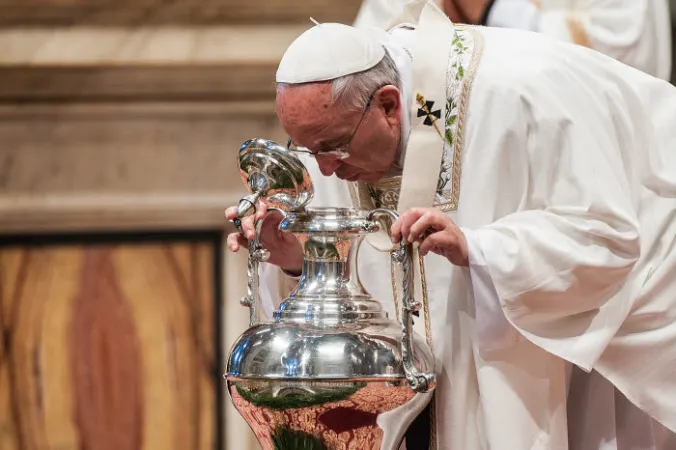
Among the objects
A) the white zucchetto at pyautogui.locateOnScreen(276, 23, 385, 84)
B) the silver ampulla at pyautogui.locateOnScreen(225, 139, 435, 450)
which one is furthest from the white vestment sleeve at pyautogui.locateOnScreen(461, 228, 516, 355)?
the white zucchetto at pyautogui.locateOnScreen(276, 23, 385, 84)

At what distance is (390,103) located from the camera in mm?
2527

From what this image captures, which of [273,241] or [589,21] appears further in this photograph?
[589,21]

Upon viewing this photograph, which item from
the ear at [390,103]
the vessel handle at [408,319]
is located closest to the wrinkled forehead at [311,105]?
the ear at [390,103]

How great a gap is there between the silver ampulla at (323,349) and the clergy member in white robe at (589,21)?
1.28 m

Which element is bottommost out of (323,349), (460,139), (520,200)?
(323,349)

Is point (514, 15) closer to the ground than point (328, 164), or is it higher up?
higher up

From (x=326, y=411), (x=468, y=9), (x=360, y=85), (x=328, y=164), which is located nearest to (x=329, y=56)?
(x=360, y=85)

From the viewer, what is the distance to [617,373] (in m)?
2.48

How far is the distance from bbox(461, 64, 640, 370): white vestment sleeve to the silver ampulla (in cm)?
19

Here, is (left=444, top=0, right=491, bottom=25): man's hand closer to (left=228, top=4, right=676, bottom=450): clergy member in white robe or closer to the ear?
(left=228, top=4, right=676, bottom=450): clergy member in white robe

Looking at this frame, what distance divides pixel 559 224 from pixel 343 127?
445 mm

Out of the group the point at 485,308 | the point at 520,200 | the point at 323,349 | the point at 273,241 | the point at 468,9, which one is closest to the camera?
the point at 323,349

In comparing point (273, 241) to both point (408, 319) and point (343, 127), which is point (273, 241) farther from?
point (408, 319)

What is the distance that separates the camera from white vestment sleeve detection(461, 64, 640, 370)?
230 cm
